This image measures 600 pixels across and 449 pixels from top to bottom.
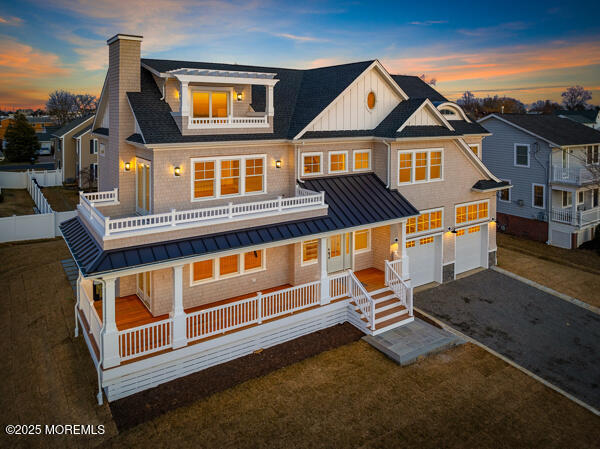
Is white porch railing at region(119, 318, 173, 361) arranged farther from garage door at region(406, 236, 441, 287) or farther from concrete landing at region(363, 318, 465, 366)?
garage door at region(406, 236, 441, 287)

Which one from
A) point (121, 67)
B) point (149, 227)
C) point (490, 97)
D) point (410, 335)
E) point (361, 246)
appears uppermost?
point (490, 97)

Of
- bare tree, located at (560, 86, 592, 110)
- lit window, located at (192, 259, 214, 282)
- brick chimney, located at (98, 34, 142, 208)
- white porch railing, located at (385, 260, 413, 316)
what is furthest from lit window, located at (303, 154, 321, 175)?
bare tree, located at (560, 86, 592, 110)

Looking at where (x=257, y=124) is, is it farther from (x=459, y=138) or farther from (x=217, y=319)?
(x=459, y=138)

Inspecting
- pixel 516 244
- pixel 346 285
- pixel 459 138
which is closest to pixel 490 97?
pixel 516 244

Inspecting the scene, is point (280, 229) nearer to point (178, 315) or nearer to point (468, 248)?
point (178, 315)

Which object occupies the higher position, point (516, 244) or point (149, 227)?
point (149, 227)

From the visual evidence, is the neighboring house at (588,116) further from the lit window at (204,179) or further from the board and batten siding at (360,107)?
the lit window at (204,179)

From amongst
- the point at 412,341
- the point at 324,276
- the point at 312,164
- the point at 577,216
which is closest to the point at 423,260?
the point at 412,341
